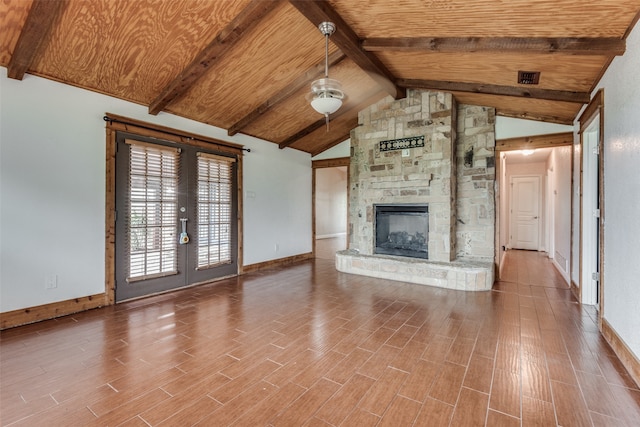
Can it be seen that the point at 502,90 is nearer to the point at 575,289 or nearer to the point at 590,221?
the point at 590,221

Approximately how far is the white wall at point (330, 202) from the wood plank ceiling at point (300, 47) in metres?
6.45

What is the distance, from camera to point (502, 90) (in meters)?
3.78

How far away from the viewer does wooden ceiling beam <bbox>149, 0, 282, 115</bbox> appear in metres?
2.71

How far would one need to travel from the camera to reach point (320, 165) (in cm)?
698

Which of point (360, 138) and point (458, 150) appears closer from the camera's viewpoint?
point (458, 150)

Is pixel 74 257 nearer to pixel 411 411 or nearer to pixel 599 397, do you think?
pixel 411 411

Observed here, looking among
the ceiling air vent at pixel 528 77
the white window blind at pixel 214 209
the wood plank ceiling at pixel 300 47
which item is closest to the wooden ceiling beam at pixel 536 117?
the wood plank ceiling at pixel 300 47

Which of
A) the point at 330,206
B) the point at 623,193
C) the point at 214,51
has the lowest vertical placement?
the point at 623,193

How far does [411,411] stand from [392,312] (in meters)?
1.65

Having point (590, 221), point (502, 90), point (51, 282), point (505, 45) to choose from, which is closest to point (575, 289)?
point (590, 221)

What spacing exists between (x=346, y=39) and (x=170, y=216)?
326cm

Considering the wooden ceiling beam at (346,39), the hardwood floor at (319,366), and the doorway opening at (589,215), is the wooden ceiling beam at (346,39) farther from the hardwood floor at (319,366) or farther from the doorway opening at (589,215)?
the hardwood floor at (319,366)

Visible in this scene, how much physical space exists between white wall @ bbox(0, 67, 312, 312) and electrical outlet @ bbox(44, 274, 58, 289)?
3 cm

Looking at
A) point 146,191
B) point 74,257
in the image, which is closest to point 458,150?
point 146,191
